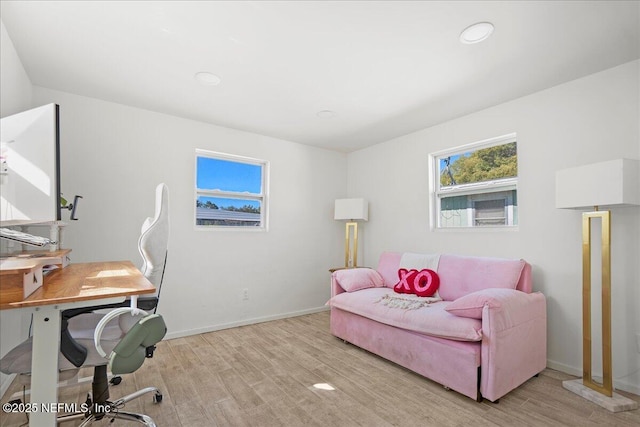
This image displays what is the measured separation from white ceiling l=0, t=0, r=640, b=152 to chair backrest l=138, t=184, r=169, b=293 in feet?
3.48

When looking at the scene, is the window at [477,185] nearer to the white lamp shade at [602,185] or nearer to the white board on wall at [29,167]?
the white lamp shade at [602,185]

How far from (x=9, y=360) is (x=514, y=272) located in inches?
124

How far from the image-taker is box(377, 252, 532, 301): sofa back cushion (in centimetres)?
250

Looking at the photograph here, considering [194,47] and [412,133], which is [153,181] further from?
[412,133]

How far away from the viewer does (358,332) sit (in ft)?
9.41

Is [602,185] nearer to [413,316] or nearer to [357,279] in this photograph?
[413,316]

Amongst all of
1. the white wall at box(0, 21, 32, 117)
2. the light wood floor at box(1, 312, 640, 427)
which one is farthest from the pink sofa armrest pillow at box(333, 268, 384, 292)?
A: the white wall at box(0, 21, 32, 117)

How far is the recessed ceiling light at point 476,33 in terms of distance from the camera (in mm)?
1851

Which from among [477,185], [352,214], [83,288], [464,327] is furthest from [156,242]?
[477,185]

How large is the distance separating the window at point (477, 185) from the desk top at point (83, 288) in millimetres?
3034

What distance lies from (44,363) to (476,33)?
9.04 ft

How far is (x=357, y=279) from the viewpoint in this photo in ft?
10.7

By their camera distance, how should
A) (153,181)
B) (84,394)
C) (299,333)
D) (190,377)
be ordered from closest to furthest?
(84,394), (190,377), (153,181), (299,333)

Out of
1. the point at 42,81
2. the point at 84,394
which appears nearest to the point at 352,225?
the point at 84,394
